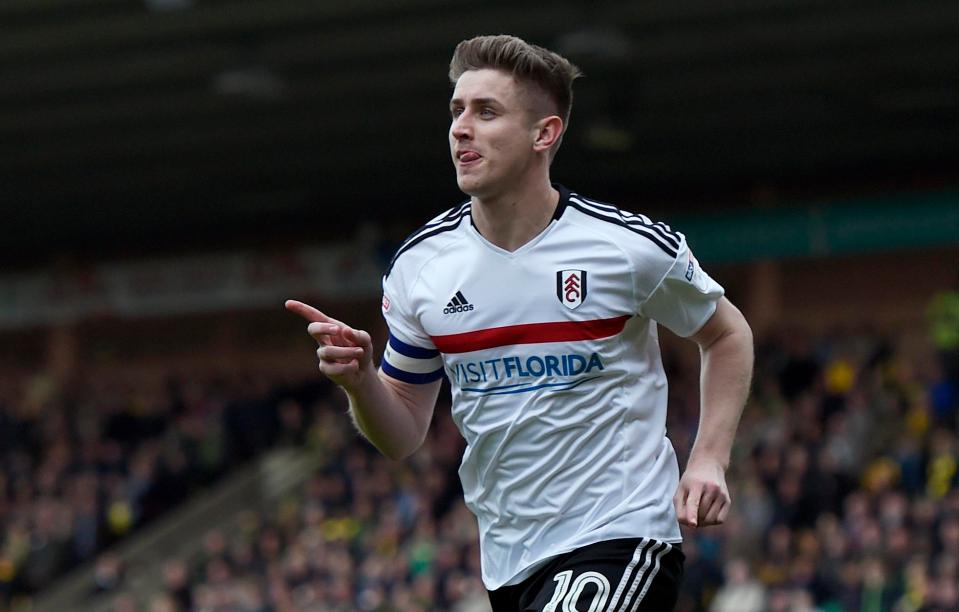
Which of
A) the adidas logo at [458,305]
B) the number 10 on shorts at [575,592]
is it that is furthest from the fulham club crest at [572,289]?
the number 10 on shorts at [575,592]

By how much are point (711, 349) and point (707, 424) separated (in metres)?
0.26

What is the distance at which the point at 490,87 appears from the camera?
15.3 feet

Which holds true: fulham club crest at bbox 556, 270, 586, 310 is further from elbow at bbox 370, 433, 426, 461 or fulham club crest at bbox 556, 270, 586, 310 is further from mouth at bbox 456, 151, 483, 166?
elbow at bbox 370, 433, 426, 461

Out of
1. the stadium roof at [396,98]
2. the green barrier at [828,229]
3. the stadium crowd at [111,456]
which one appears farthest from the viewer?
the stadium crowd at [111,456]

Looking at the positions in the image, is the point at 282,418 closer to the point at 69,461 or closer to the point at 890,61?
the point at 69,461

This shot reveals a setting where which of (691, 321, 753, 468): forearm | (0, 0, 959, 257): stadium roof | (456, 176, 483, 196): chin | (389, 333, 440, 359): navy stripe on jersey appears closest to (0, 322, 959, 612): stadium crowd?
(0, 0, 959, 257): stadium roof

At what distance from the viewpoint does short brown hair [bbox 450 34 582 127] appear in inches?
184

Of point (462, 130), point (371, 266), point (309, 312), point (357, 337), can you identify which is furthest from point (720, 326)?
point (371, 266)

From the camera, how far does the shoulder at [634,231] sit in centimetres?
463

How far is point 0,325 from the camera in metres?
28.8

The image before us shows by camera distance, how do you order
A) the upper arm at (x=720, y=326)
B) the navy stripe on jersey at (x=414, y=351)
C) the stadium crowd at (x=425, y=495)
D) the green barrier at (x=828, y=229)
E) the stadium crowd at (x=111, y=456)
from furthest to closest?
the stadium crowd at (x=111, y=456)
the green barrier at (x=828, y=229)
the stadium crowd at (x=425, y=495)
the navy stripe on jersey at (x=414, y=351)
the upper arm at (x=720, y=326)

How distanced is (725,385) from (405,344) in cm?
98

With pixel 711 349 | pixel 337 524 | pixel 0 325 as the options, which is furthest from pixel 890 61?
pixel 0 325

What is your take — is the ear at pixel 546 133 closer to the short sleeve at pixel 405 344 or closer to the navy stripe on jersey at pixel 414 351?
the short sleeve at pixel 405 344
